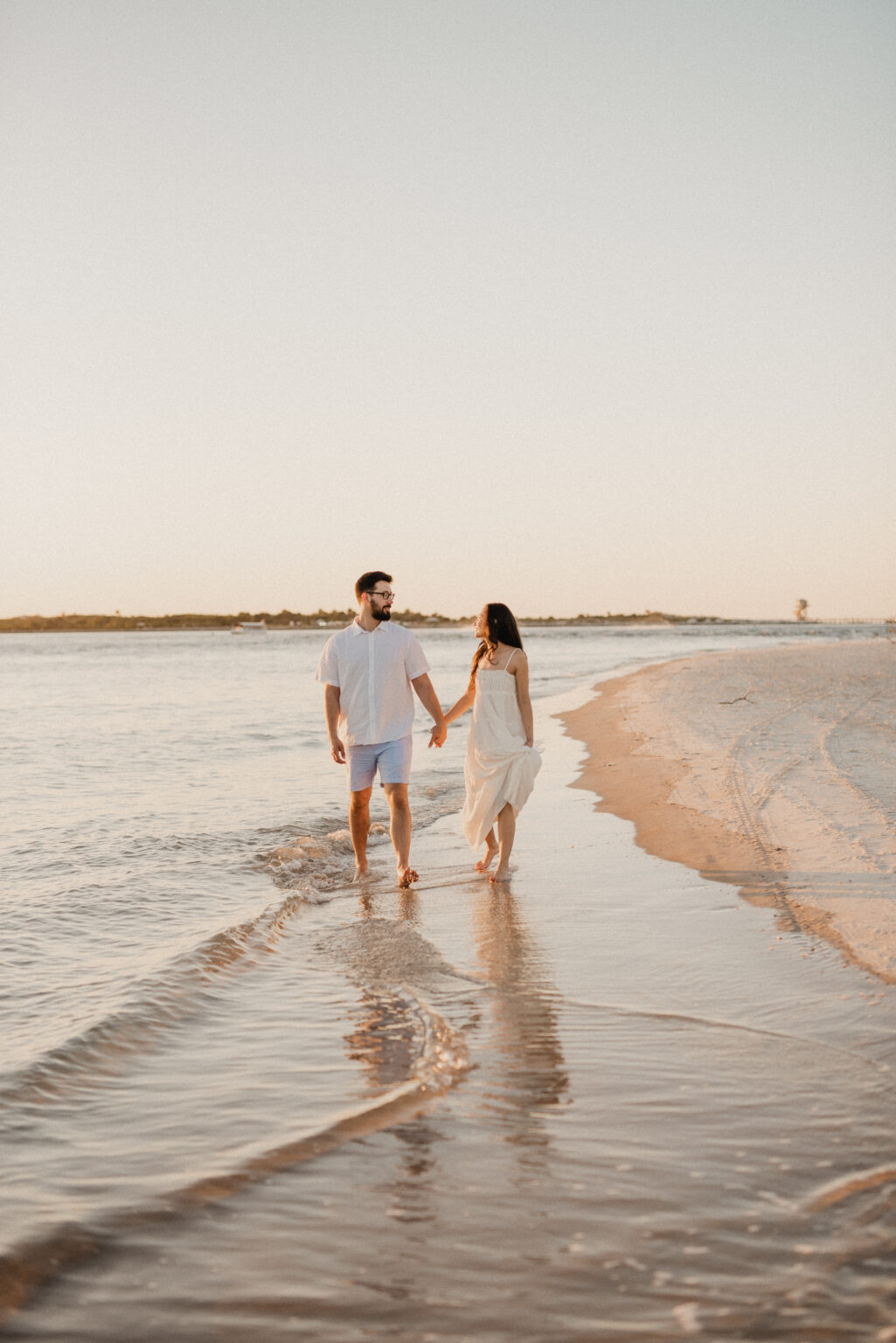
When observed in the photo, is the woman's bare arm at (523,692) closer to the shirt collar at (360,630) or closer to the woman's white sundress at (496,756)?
the woman's white sundress at (496,756)

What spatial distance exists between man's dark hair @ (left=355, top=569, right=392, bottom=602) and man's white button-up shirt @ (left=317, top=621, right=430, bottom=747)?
0.74 ft

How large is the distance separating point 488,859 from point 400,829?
77 cm

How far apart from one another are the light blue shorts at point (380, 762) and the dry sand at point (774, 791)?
80.6 inches

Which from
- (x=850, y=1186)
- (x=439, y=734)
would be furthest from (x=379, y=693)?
(x=850, y=1186)

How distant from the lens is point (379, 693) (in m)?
6.79

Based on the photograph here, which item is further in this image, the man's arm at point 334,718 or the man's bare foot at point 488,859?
the man's bare foot at point 488,859

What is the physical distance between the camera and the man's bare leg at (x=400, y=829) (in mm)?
6883

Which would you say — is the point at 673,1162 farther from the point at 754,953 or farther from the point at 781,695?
the point at 781,695

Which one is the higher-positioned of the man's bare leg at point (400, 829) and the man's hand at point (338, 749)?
the man's hand at point (338, 749)

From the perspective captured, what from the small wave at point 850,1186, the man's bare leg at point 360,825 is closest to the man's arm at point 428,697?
the man's bare leg at point 360,825

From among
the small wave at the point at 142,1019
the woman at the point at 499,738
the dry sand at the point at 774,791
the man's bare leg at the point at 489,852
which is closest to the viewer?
the small wave at the point at 142,1019

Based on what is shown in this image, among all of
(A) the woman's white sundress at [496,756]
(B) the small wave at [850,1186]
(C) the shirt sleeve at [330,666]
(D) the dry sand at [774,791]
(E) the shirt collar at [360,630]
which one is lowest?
(B) the small wave at [850,1186]

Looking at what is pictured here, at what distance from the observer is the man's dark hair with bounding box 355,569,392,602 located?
22.0 feet

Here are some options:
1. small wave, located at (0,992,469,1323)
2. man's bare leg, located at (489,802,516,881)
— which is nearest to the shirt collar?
man's bare leg, located at (489,802,516,881)
